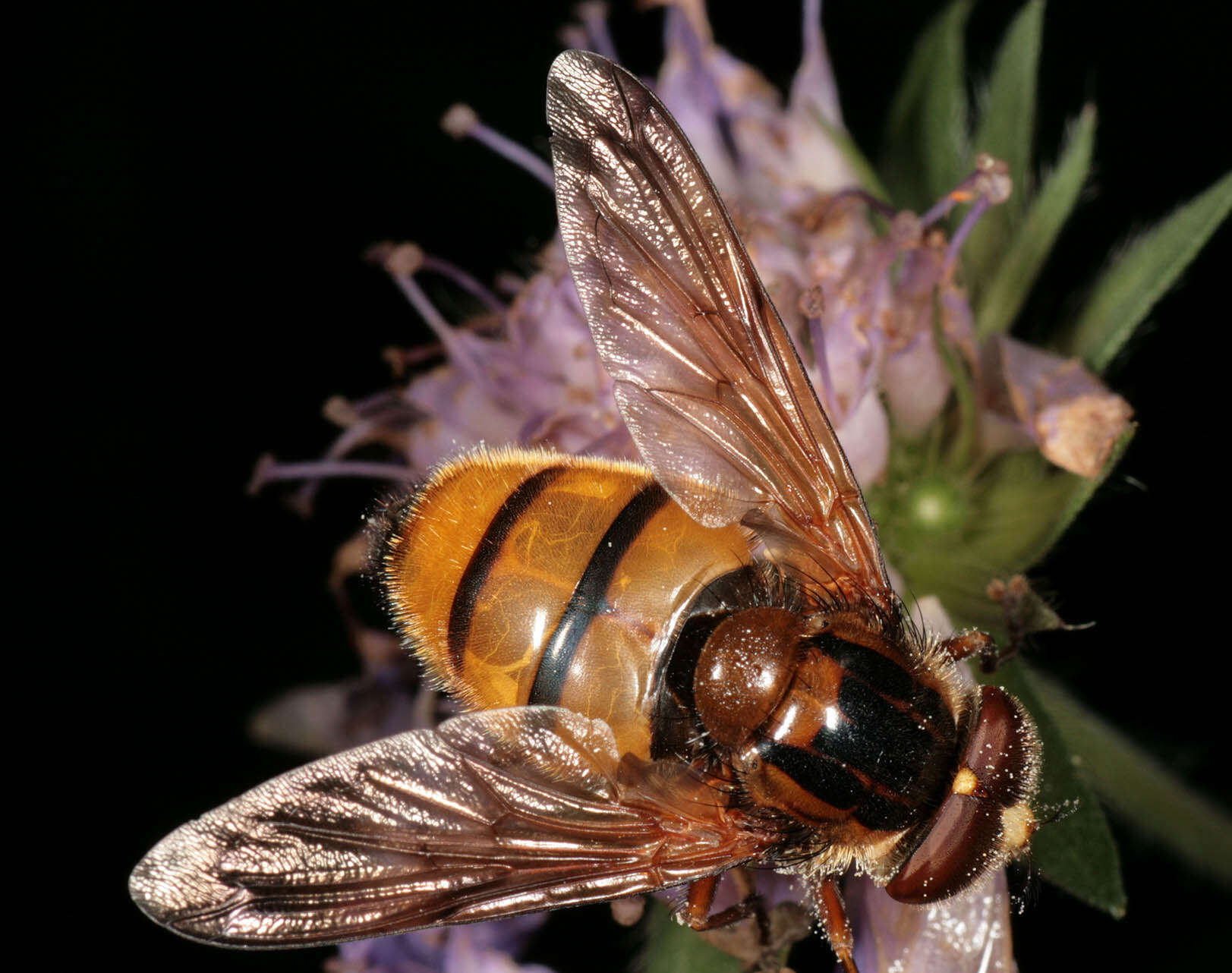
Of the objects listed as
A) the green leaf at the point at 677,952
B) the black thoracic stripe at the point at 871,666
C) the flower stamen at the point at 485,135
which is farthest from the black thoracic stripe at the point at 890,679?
the flower stamen at the point at 485,135

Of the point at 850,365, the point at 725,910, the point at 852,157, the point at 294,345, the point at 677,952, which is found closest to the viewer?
the point at 725,910

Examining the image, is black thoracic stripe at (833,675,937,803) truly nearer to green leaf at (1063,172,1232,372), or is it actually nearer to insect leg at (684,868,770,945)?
insect leg at (684,868,770,945)

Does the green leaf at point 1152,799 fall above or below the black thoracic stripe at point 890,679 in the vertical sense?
below

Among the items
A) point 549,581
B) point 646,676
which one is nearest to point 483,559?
point 549,581

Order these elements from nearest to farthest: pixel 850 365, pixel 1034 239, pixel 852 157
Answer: pixel 850 365 < pixel 1034 239 < pixel 852 157

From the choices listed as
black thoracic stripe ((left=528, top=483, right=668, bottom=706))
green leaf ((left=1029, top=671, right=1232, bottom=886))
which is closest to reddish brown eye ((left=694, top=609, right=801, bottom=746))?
black thoracic stripe ((left=528, top=483, right=668, bottom=706))

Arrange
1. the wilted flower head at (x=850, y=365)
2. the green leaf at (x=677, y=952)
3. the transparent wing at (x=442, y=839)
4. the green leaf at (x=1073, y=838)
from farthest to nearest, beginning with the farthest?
1. the wilted flower head at (x=850, y=365)
2. the green leaf at (x=677, y=952)
3. the green leaf at (x=1073, y=838)
4. the transparent wing at (x=442, y=839)

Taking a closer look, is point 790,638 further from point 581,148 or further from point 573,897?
point 581,148

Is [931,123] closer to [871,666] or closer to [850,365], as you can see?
[850,365]

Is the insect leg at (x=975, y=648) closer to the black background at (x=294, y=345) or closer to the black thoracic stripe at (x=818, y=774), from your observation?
the black thoracic stripe at (x=818, y=774)
